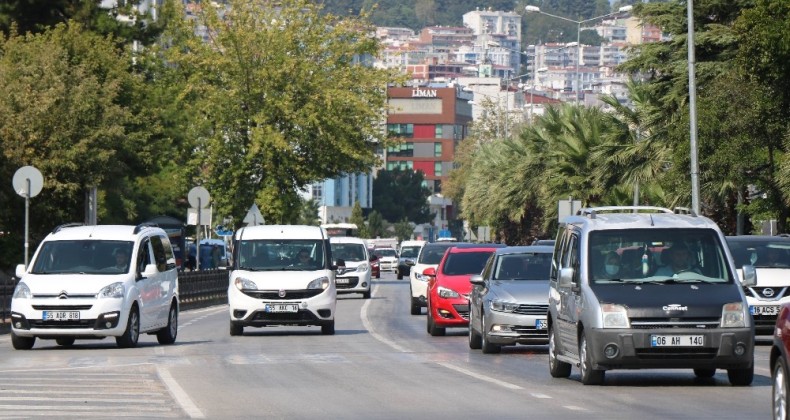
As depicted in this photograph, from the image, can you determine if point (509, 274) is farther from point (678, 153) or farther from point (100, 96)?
point (100, 96)

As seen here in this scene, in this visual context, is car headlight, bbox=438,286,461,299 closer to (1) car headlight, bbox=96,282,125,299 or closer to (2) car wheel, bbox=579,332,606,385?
(1) car headlight, bbox=96,282,125,299

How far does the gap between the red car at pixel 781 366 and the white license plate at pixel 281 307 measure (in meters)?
17.9

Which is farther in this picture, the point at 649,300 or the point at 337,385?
the point at 337,385

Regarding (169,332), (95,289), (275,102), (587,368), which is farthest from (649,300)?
(275,102)

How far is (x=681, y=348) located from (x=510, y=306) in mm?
7111

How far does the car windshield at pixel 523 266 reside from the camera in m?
26.0

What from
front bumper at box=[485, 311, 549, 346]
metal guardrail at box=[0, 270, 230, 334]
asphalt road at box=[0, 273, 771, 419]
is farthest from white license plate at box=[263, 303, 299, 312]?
metal guardrail at box=[0, 270, 230, 334]

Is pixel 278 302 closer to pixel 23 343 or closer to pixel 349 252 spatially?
pixel 23 343

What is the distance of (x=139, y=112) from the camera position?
6356cm

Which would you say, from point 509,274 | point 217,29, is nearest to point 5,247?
point 217,29

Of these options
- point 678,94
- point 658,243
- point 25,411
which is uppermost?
point 678,94

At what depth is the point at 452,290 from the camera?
30.4 m

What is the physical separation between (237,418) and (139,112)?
49.9 meters

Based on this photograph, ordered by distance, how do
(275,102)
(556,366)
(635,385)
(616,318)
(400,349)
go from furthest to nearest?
(275,102) → (400,349) → (556,366) → (635,385) → (616,318)
